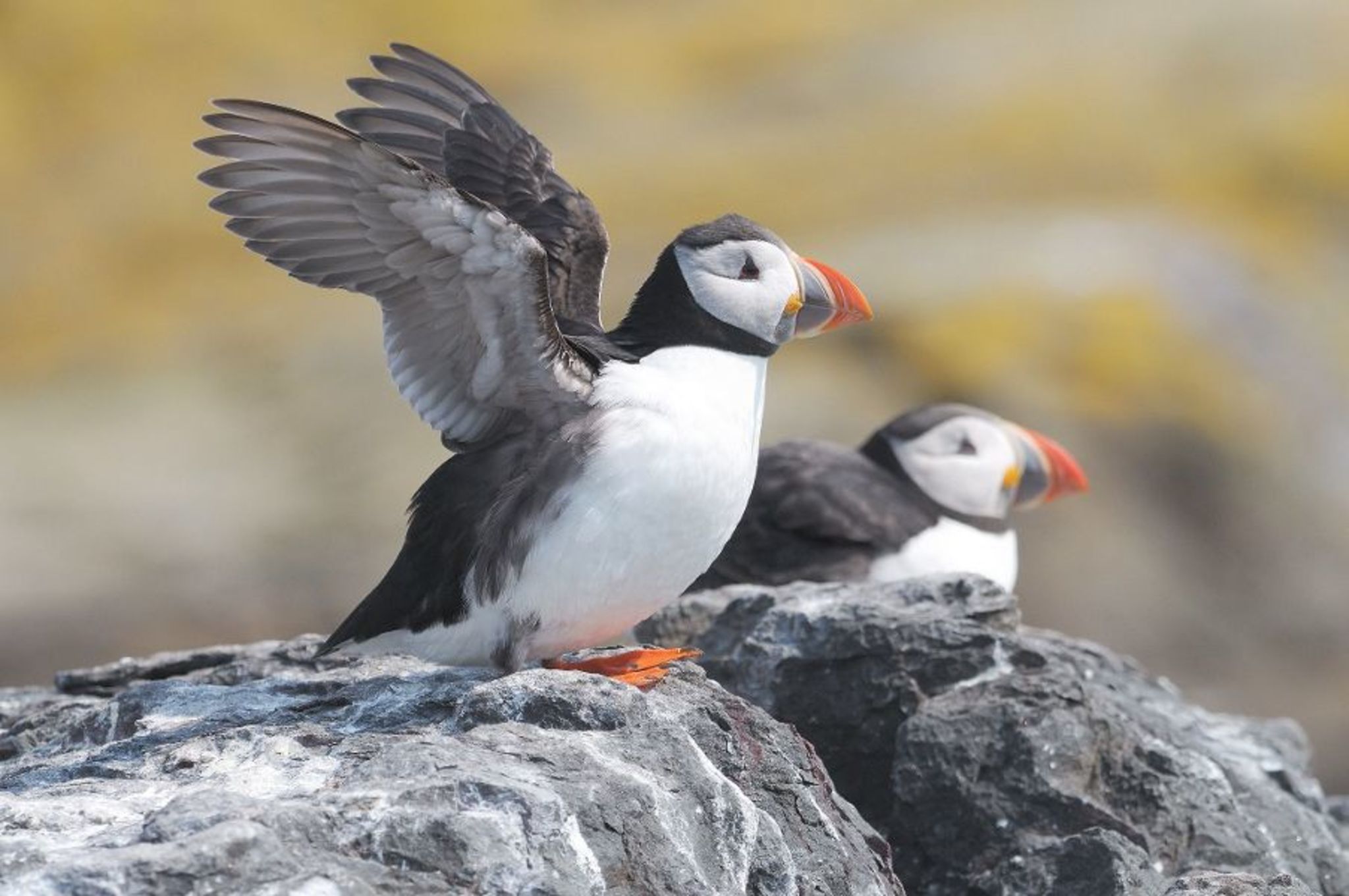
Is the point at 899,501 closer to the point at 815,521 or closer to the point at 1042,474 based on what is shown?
the point at 815,521

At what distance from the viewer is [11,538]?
15375 millimetres

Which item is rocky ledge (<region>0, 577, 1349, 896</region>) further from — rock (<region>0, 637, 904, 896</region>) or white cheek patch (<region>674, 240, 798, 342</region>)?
white cheek patch (<region>674, 240, 798, 342</region>)

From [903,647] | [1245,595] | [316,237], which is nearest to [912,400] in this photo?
[1245,595]

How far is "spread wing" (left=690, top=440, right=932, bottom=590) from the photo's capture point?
8.73 m

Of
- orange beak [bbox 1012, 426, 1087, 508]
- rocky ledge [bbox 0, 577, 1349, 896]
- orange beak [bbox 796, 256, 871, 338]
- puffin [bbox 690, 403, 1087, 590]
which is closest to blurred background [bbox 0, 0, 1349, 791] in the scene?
orange beak [bbox 1012, 426, 1087, 508]

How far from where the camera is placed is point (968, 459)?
382 inches

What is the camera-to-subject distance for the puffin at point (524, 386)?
550cm

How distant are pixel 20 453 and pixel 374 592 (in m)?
11.8

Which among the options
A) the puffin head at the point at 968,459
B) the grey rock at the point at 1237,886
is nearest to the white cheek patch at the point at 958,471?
the puffin head at the point at 968,459

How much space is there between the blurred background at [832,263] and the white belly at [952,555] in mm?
4361

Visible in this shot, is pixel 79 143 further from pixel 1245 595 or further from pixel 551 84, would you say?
pixel 1245 595

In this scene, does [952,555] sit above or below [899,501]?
below

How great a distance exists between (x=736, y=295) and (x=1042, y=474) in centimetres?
433

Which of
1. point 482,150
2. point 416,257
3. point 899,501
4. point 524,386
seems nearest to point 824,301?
point 524,386
